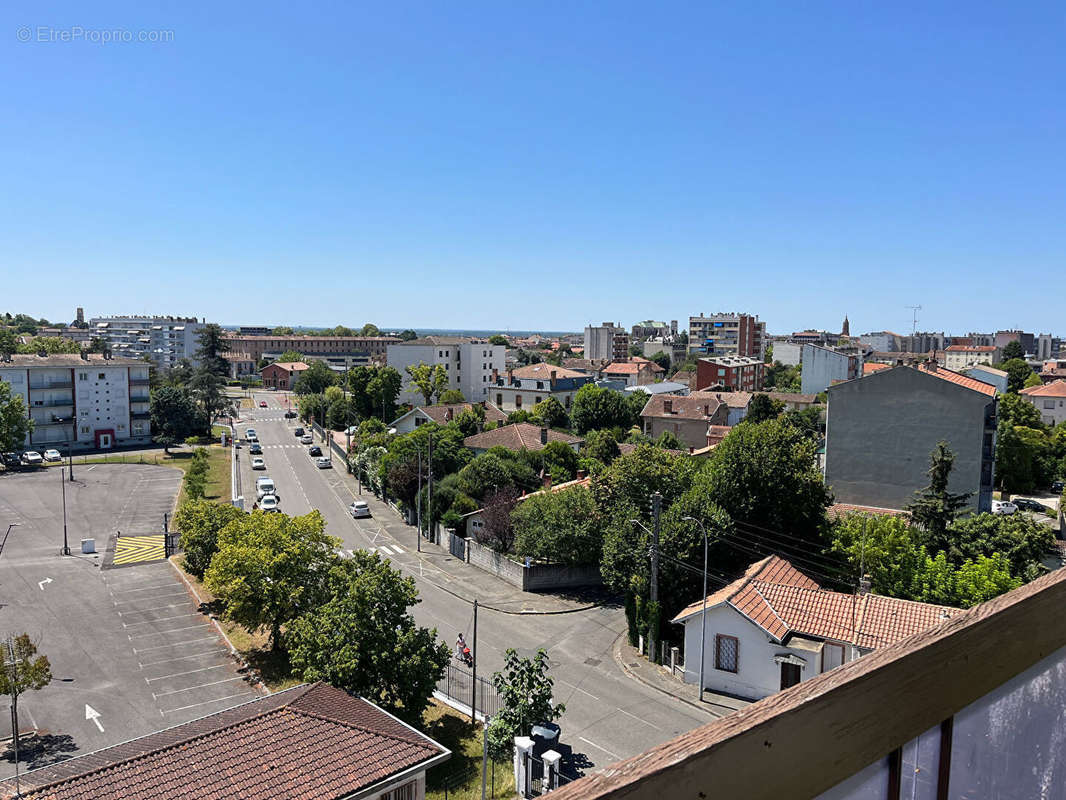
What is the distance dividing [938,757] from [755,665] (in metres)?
22.6

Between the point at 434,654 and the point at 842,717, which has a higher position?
the point at 842,717

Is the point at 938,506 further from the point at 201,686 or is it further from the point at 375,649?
the point at 201,686

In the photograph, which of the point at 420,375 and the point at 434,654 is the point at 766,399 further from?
the point at 434,654

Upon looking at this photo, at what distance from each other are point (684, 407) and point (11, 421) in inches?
2166

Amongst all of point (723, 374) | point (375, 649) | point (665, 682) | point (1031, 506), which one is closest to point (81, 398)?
point (375, 649)

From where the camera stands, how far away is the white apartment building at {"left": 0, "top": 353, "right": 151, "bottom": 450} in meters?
67.6

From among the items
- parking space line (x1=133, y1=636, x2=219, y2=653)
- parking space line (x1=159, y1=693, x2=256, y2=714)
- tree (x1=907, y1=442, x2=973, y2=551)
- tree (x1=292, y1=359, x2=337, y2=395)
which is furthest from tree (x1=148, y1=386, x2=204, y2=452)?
tree (x1=907, y1=442, x2=973, y2=551)

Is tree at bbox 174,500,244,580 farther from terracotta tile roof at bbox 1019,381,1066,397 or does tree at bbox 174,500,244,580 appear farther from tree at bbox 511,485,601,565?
terracotta tile roof at bbox 1019,381,1066,397

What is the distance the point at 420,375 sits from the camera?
3216 inches

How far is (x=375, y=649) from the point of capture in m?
19.0

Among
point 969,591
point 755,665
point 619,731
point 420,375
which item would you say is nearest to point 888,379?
point 969,591

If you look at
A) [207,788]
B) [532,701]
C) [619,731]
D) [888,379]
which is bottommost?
[619,731]

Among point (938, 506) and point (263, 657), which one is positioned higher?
point (938, 506)

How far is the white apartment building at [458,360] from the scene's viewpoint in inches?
3435
